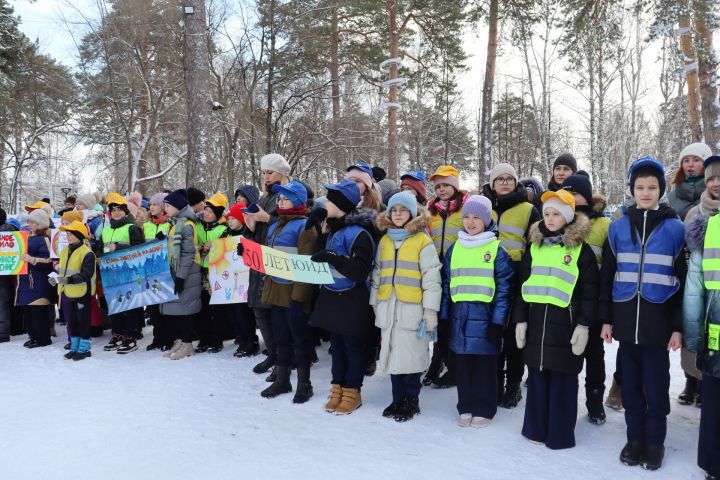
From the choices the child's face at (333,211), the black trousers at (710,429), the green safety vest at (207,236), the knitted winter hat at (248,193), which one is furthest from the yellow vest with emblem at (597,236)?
the green safety vest at (207,236)

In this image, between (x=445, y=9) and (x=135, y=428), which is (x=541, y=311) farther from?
(x=445, y=9)

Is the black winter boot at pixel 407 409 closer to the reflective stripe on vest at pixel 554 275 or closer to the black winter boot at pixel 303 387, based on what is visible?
the black winter boot at pixel 303 387

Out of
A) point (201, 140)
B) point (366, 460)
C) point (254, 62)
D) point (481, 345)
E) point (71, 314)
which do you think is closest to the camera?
point (366, 460)

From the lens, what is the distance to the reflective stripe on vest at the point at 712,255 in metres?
3.18

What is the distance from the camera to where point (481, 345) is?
13.6 ft

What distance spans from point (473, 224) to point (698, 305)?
5.77ft

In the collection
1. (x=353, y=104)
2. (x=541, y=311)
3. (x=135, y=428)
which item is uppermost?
(x=353, y=104)

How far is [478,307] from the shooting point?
4191 mm

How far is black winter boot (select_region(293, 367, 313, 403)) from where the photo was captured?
4914mm

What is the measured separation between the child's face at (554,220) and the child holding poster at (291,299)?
236cm

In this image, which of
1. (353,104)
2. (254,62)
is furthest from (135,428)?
(353,104)

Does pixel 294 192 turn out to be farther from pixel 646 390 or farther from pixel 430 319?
pixel 646 390

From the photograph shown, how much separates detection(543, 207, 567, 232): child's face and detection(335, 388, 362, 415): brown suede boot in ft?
8.03

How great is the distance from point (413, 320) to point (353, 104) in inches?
663
